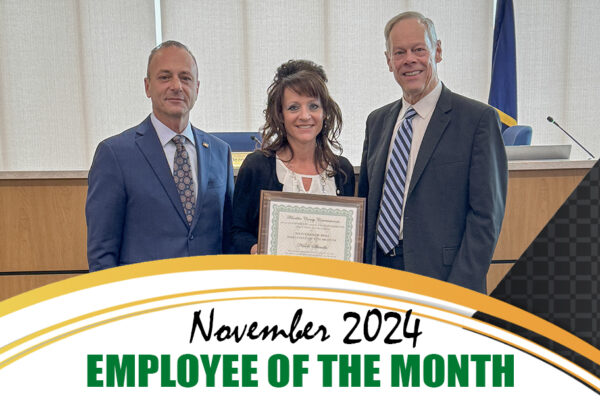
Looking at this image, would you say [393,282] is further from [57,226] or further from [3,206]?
[3,206]

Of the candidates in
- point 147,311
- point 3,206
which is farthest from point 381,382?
point 3,206

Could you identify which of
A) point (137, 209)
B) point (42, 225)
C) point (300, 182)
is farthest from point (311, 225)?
point (42, 225)

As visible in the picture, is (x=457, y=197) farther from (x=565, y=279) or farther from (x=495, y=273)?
(x=495, y=273)

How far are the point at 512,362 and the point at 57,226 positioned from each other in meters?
2.32

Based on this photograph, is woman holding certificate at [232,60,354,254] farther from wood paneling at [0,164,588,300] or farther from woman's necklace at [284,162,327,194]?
wood paneling at [0,164,588,300]

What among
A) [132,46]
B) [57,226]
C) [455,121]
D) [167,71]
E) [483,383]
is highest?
[132,46]

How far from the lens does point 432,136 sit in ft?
6.07

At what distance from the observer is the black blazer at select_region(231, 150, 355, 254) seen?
1953 mm

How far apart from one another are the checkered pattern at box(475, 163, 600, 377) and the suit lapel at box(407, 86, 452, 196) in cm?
59

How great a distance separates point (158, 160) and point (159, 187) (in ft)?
0.34

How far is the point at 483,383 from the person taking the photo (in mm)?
1219

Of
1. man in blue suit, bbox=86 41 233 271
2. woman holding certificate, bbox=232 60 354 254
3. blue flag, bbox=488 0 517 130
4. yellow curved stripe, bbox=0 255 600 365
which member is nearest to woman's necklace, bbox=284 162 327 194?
woman holding certificate, bbox=232 60 354 254

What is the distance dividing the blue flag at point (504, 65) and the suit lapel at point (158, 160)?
15.2 ft

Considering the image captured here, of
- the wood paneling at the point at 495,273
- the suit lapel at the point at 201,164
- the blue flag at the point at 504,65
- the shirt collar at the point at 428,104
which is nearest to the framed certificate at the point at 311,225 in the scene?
the suit lapel at the point at 201,164
